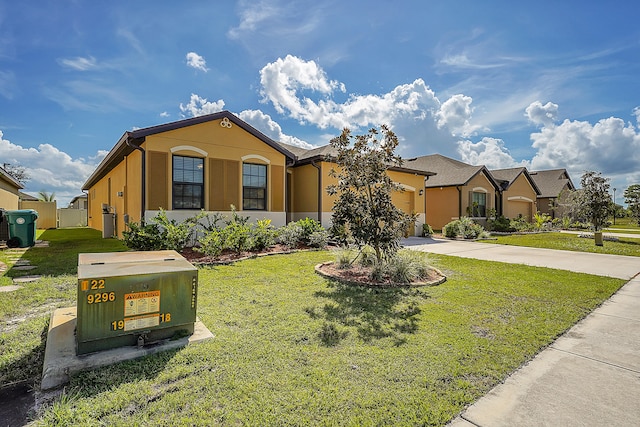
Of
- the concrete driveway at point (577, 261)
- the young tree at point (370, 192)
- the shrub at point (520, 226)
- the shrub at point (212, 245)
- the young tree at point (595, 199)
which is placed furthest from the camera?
the shrub at point (520, 226)

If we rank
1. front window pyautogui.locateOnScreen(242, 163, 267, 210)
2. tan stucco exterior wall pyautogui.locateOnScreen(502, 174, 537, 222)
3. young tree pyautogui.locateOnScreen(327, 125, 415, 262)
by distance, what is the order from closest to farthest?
1. young tree pyautogui.locateOnScreen(327, 125, 415, 262)
2. front window pyautogui.locateOnScreen(242, 163, 267, 210)
3. tan stucco exterior wall pyautogui.locateOnScreen(502, 174, 537, 222)

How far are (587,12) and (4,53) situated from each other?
Result: 18.0 m

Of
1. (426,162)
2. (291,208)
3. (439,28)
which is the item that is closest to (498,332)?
(439,28)

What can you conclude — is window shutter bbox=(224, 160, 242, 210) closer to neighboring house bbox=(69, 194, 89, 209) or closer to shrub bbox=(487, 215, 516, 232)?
shrub bbox=(487, 215, 516, 232)

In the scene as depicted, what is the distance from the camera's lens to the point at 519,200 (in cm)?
2525

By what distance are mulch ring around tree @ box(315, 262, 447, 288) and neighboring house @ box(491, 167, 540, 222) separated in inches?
778

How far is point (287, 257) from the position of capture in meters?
8.89

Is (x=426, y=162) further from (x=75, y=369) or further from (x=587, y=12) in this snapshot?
(x=75, y=369)

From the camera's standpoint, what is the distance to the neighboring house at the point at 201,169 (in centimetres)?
982

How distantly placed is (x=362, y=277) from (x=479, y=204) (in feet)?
59.9

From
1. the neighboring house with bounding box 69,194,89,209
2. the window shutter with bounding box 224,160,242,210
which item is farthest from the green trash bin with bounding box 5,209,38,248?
the neighboring house with bounding box 69,194,89,209

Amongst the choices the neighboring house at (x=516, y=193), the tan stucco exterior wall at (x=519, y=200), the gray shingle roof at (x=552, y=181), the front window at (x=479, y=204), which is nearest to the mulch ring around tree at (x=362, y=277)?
the front window at (x=479, y=204)

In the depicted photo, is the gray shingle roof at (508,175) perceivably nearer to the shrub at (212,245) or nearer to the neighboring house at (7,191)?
the shrub at (212,245)

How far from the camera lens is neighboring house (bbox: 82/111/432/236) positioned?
32.3 ft
